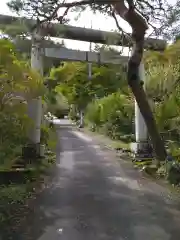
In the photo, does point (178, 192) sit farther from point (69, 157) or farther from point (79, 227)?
point (69, 157)

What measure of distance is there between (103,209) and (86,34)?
33.7 ft

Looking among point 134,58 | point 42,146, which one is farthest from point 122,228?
point 42,146

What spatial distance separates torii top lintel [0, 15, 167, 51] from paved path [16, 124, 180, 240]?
4.60m

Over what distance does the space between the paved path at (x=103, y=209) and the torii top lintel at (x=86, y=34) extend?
4603 millimetres

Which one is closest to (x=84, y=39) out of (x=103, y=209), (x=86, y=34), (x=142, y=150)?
(x=86, y=34)

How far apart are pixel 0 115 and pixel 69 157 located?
710 centimetres

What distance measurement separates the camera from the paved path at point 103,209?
245 inches

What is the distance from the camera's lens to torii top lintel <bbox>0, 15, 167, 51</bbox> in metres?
11.7

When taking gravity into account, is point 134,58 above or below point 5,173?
above

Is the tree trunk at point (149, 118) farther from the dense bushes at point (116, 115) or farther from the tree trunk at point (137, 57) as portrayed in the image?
the dense bushes at point (116, 115)

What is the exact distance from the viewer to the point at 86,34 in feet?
53.5

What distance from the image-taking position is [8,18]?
1207 cm

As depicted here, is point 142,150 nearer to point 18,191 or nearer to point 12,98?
point 12,98

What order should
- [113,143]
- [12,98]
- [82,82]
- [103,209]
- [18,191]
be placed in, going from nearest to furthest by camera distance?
[103,209], [18,191], [12,98], [113,143], [82,82]
